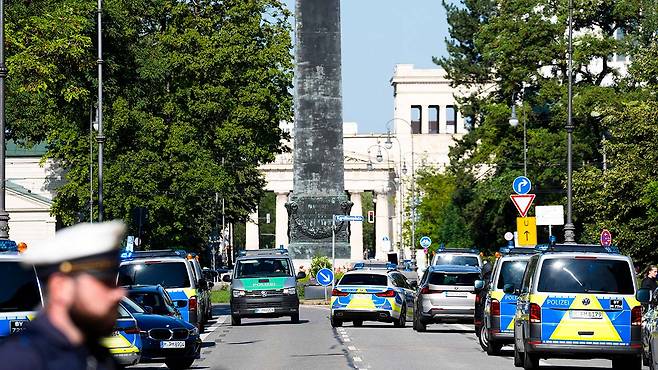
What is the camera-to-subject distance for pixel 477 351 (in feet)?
93.2

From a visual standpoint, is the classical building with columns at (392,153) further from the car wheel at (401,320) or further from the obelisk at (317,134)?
the car wheel at (401,320)

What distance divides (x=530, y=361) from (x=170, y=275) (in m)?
11.1

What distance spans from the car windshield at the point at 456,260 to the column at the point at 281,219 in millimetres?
110119

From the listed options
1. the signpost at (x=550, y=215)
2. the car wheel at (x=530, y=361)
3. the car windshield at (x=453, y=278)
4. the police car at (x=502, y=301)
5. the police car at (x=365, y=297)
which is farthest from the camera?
the signpost at (x=550, y=215)

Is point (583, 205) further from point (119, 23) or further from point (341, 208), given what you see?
point (119, 23)

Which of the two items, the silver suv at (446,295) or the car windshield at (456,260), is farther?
the car windshield at (456,260)

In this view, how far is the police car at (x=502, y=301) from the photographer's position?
26125 millimetres

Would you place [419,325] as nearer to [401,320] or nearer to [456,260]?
[401,320]

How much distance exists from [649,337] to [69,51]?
23.6 m

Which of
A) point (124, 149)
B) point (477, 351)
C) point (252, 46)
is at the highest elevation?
point (252, 46)

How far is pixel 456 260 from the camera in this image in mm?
46656

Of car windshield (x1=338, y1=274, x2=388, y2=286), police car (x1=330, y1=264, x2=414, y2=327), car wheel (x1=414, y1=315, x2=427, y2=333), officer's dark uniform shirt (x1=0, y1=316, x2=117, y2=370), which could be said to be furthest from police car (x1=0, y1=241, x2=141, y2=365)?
car windshield (x1=338, y1=274, x2=388, y2=286)

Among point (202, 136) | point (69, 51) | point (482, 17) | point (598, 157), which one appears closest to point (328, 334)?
point (69, 51)

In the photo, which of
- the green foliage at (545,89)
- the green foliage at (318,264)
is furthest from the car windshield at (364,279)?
the green foliage at (545,89)
